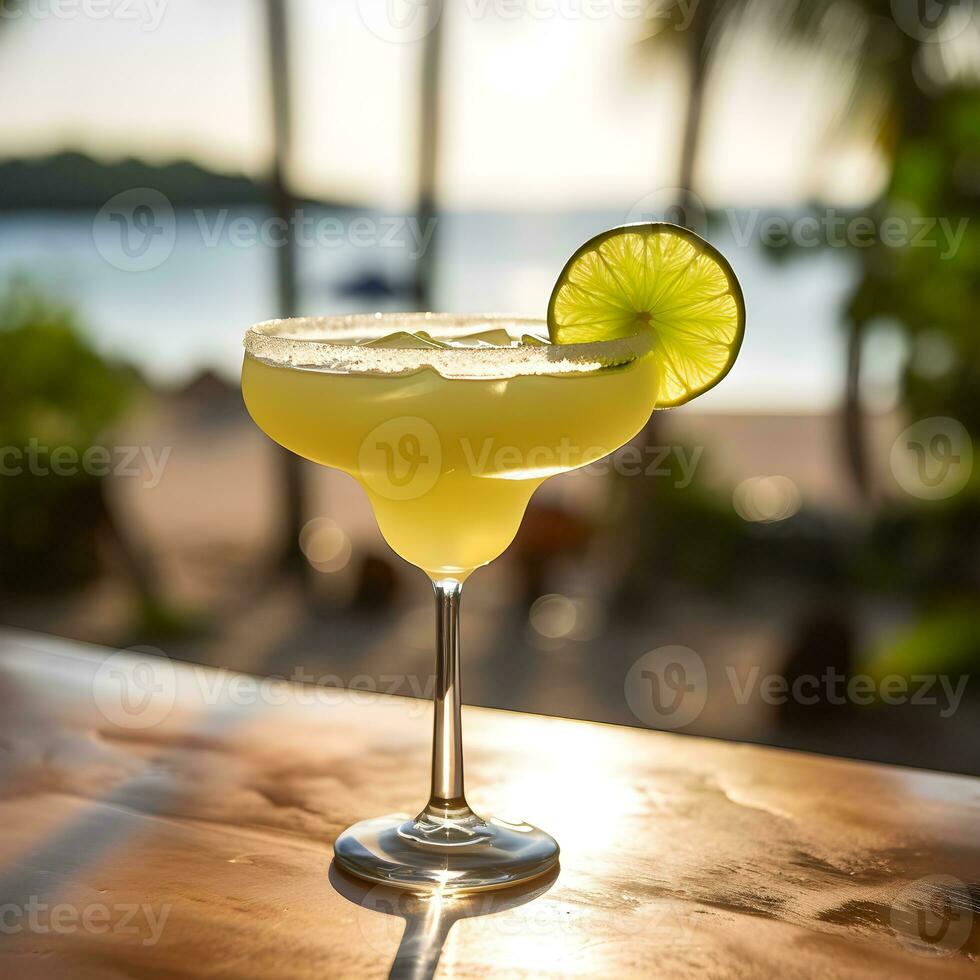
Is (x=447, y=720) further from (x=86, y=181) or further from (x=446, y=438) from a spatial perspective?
(x=86, y=181)

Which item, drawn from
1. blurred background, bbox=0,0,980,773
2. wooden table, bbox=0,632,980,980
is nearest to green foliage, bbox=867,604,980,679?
blurred background, bbox=0,0,980,773

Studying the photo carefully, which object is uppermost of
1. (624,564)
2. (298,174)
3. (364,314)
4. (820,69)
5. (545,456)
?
(820,69)

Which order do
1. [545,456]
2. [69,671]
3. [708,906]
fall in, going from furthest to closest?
[69,671], [545,456], [708,906]

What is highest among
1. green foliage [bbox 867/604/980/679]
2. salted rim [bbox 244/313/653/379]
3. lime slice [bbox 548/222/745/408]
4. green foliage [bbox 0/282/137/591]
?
lime slice [bbox 548/222/745/408]

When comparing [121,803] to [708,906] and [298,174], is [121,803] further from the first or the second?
[298,174]

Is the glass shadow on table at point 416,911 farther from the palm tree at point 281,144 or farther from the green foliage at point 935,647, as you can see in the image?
the palm tree at point 281,144

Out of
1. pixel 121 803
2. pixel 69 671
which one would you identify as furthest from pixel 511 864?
pixel 69 671

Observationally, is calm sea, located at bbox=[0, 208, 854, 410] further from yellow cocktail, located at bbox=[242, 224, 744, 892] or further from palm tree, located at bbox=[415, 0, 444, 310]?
yellow cocktail, located at bbox=[242, 224, 744, 892]
